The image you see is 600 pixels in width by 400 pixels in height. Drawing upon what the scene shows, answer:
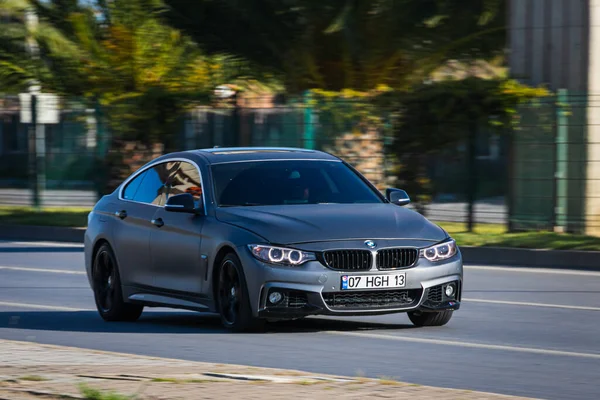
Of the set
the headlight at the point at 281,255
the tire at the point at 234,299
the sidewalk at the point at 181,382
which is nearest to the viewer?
the sidewalk at the point at 181,382

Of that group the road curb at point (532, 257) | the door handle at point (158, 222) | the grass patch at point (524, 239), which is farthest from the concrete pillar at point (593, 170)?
the door handle at point (158, 222)

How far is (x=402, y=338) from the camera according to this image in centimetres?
1062

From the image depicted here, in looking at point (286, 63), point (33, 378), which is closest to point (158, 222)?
point (33, 378)

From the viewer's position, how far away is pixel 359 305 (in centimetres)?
1052

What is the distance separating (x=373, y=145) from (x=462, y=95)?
1.96 m

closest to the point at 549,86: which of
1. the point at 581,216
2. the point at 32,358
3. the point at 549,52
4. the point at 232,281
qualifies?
the point at 549,52

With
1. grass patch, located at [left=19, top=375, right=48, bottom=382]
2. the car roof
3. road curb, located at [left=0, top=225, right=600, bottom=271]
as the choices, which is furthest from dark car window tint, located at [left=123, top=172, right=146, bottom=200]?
road curb, located at [left=0, top=225, right=600, bottom=271]

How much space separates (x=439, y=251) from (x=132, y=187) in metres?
3.21

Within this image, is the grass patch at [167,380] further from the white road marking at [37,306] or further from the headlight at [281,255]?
the white road marking at [37,306]

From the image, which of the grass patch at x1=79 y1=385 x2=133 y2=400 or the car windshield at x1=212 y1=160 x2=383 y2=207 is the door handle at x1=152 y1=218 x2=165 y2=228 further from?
the grass patch at x1=79 y1=385 x2=133 y2=400

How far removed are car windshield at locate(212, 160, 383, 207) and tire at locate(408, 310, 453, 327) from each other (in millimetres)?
971

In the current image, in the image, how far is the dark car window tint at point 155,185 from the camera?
1217 cm

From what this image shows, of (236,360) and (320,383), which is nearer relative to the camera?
(320,383)

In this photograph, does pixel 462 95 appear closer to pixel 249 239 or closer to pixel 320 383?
pixel 249 239
